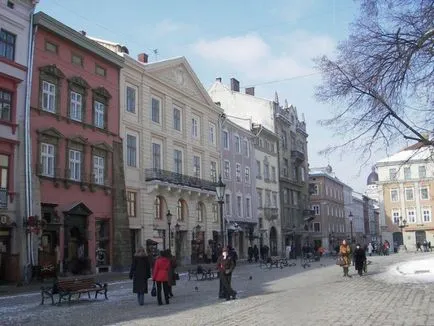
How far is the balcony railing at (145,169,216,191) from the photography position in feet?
129

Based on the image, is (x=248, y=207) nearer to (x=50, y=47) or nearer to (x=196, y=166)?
(x=196, y=166)

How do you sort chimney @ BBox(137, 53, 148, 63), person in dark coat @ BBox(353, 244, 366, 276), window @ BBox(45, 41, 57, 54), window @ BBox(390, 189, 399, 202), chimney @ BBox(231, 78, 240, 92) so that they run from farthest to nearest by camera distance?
window @ BBox(390, 189, 399, 202)
chimney @ BBox(231, 78, 240, 92)
chimney @ BBox(137, 53, 148, 63)
window @ BBox(45, 41, 57, 54)
person in dark coat @ BBox(353, 244, 366, 276)

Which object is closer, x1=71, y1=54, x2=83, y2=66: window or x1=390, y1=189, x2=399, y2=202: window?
x1=71, y1=54, x2=83, y2=66: window

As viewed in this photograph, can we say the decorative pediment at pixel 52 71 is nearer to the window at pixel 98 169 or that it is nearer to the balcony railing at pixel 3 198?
the window at pixel 98 169

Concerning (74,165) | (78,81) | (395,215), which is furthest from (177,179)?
(395,215)

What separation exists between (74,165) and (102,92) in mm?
5431

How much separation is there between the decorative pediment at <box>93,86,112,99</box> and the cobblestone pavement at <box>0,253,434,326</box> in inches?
672

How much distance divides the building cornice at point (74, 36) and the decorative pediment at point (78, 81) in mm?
2008

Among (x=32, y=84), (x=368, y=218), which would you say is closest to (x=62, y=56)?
(x=32, y=84)

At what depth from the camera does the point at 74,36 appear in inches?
1282

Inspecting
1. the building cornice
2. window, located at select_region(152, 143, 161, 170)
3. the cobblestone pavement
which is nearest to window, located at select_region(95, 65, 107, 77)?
the building cornice

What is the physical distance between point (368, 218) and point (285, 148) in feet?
232

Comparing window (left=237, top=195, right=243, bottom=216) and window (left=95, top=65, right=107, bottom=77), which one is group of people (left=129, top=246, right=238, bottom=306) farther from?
window (left=237, top=195, right=243, bottom=216)

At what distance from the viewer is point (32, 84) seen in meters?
29.3
